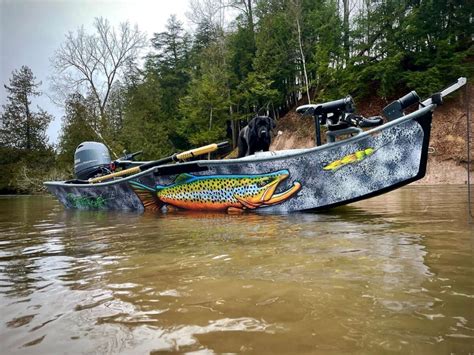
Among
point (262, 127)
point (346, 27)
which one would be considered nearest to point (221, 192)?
point (262, 127)

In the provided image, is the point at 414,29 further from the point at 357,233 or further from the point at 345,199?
the point at 357,233

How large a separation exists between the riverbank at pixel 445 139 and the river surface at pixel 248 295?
1206 centimetres

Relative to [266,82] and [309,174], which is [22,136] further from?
[309,174]

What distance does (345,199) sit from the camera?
15.8 ft

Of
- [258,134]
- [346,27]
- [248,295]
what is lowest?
A: [248,295]

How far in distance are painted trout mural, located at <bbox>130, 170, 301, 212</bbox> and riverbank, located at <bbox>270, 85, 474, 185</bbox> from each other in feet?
32.4

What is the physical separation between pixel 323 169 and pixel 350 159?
384 mm

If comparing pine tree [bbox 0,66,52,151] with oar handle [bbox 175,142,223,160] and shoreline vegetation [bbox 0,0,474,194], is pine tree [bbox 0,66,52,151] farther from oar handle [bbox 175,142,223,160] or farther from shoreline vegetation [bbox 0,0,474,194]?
oar handle [bbox 175,142,223,160]

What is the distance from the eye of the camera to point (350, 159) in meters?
4.72

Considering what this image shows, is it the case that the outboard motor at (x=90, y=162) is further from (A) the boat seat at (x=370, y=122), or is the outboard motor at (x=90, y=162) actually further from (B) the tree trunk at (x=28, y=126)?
(B) the tree trunk at (x=28, y=126)

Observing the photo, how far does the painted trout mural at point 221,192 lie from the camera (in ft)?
16.7

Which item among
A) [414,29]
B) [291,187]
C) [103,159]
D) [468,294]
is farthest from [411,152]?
[414,29]

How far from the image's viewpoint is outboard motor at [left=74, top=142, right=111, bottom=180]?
312 inches

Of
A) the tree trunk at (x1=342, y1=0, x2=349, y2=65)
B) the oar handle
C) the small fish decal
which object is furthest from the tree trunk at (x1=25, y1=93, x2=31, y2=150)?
the small fish decal
